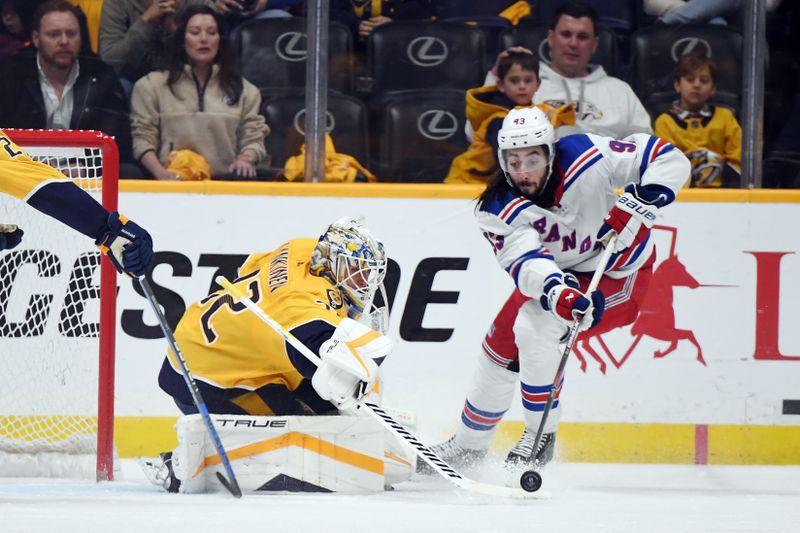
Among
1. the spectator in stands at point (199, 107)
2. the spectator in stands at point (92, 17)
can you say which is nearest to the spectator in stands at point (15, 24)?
the spectator in stands at point (92, 17)

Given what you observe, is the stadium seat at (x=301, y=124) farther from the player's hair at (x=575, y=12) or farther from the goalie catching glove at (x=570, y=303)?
the goalie catching glove at (x=570, y=303)

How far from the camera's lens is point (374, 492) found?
366cm

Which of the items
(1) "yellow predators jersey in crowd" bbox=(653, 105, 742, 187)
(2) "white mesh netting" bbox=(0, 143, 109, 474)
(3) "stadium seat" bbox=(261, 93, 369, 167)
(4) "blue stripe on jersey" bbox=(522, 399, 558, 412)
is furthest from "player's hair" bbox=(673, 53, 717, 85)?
(2) "white mesh netting" bbox=(0, 143, 109, 474)

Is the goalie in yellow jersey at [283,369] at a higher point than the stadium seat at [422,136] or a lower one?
lower

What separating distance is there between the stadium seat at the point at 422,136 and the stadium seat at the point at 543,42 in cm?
27

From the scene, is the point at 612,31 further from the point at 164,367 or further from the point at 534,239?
the point at 164,367

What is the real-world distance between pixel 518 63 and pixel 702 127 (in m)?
0.71

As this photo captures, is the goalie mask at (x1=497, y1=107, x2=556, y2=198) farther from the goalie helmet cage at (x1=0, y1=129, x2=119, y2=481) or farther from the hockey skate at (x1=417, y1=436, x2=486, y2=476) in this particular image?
the goalie helmet cage at (x1=0, y1=129, x2=119, y2=481)

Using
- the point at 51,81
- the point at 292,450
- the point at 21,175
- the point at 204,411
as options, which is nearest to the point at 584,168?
the point at 292,450

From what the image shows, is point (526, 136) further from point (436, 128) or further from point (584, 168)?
point (436, 128)

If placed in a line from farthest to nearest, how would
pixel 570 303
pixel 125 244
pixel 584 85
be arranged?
pixel 584 85, pixel 570 303, pixel 125 244

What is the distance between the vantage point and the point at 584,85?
476 centimetres

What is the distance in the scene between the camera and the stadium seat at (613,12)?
4781 mm

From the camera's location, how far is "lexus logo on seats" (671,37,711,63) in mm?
4797
